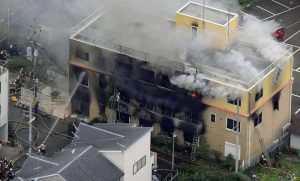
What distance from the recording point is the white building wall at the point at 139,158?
69.6 metres

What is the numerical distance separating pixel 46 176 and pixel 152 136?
14.2m

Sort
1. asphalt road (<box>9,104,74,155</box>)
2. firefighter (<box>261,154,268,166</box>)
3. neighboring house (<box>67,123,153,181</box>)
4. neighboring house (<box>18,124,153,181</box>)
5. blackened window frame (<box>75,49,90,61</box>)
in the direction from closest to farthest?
neighboring house (<box>18,124,153,181</box>), neighboring house (<box>67,123,153,181</box>), firefighter (<box>261,154,268,166</box>), asphalt road (<box>9,104,74,155</box>), blackened window frame (<box>75,49,90,61</box>)

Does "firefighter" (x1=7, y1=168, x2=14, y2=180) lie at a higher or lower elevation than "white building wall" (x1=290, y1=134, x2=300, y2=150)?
lower

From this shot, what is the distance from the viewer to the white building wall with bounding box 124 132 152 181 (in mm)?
69562

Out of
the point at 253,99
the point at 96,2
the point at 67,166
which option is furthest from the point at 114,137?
the point at 96,2

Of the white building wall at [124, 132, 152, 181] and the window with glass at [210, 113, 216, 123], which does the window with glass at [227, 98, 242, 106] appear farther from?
the white building wall at [124, 132, 152, 181]

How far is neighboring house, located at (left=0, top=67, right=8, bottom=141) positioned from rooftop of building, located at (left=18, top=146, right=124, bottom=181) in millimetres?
8291

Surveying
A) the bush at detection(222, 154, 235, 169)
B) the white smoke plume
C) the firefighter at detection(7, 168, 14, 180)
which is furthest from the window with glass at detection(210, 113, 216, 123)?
the firefighter at detection(7, 168, 14, 180)

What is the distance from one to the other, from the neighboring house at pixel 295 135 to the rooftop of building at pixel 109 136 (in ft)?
40.3

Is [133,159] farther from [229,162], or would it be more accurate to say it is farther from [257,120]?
[257,120]

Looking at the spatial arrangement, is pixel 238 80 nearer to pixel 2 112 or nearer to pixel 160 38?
pixel 160 38

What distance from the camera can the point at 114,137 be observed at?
2805 inches

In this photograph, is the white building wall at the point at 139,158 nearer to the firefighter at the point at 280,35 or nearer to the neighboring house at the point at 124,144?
the neighboring house at the point at 124,144

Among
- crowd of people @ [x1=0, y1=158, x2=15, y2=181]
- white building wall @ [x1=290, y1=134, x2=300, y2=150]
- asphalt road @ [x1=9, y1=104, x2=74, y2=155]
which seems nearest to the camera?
crowd of people @ [x1=0, y1=158, x2=15, y2=181]
